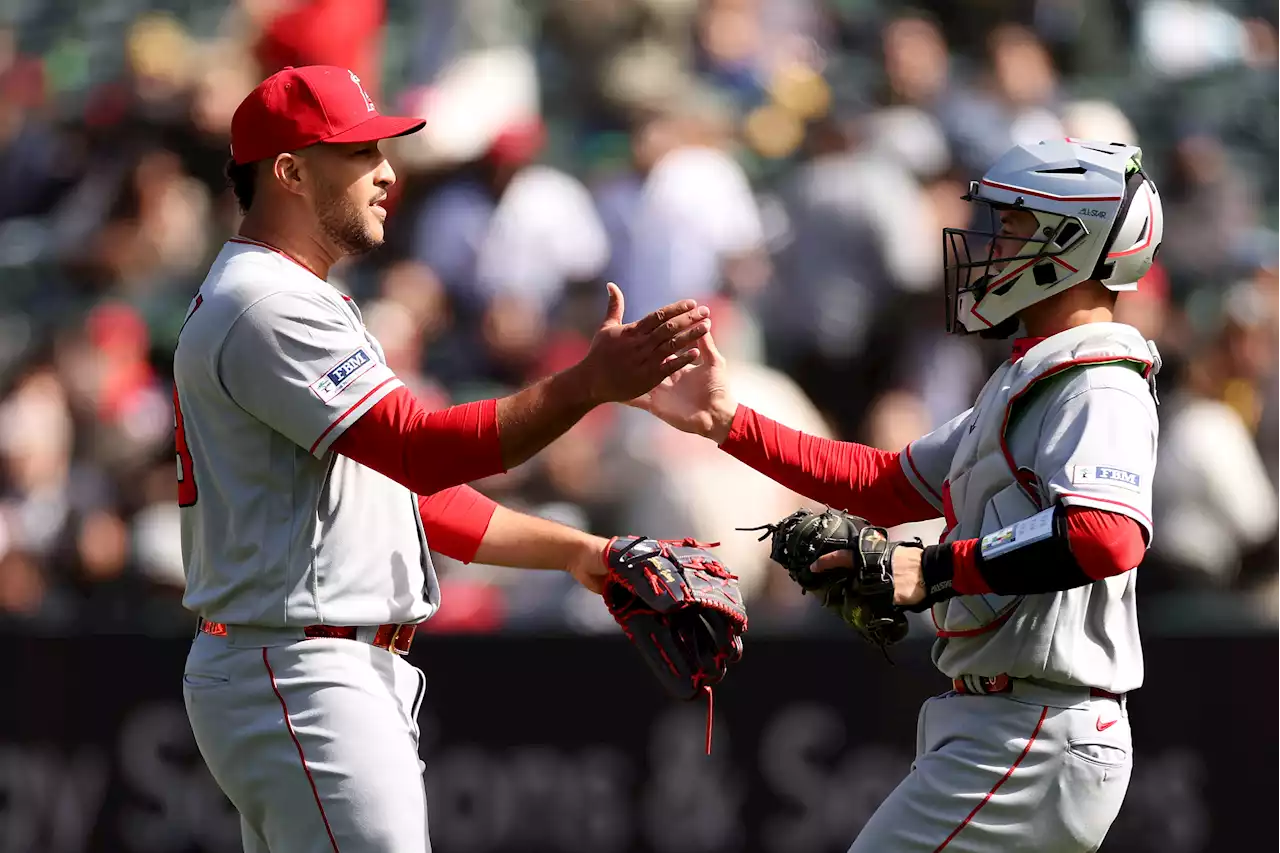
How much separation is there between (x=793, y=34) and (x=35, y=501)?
462 cm

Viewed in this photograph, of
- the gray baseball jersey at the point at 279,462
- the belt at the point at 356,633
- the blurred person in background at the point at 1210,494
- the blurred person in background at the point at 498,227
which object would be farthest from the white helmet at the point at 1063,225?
the blurred person in background at the point at 498,227

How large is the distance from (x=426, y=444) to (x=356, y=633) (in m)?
Answer: 0.50

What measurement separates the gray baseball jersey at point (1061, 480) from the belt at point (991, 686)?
33 millimetres

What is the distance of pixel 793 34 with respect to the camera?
9.34 m

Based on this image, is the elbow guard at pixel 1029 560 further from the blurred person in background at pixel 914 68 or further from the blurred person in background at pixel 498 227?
the blurred person in background at pixel 914 68

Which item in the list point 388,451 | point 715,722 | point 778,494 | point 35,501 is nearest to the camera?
point 388,451

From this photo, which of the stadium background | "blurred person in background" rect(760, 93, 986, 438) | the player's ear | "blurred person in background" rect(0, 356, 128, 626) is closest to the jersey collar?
the player's ear

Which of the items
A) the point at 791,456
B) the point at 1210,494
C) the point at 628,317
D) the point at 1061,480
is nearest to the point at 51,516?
the point at 628,317

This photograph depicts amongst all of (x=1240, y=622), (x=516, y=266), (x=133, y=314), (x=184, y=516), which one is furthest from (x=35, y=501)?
(x=1240, y=622)

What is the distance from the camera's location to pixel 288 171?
3.96m

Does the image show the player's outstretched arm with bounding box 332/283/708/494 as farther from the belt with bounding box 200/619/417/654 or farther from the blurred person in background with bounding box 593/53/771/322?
the blurred person in background with bounding box 593/53/771/322

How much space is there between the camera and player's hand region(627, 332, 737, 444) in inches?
179

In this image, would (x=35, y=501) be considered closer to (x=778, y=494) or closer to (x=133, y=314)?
(x=133, y=314)

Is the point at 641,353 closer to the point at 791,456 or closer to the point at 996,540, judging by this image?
the point at 996,540
